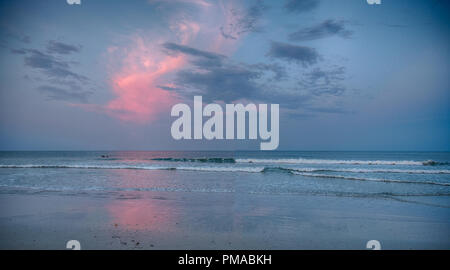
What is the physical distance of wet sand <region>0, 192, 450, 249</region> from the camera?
16.4 ft

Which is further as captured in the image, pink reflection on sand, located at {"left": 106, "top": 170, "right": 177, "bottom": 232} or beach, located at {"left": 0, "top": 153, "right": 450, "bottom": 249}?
pink reflection on sand, located at {"left": 106, "top": 170, "right": 177, "bottom": 232}

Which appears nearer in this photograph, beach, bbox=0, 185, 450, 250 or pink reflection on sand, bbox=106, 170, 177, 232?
beach, bbox=0, 185, 450, 250

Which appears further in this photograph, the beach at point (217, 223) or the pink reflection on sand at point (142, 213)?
the pink reflection on sand at point (142, 213)

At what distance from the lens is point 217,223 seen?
616 centimetres

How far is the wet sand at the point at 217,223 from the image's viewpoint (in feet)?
16.4

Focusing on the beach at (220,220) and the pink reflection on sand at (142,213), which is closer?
the beach at (220,220)

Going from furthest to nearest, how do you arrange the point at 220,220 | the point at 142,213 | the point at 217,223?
the point at 142,213
the point at 220,220
the point at 217,223

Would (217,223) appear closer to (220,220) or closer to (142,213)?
(220,220)

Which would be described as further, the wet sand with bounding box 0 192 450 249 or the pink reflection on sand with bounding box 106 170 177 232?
the pink reflection on sand with bounding box 106 170 177 232

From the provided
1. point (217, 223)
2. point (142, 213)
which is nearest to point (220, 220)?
point (217, 223)

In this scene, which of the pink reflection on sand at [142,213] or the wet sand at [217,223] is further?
the pink reflection on sand at [142,213]
